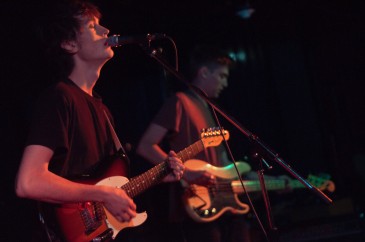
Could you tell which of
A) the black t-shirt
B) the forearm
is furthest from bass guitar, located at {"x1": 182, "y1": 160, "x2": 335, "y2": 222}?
the forearm

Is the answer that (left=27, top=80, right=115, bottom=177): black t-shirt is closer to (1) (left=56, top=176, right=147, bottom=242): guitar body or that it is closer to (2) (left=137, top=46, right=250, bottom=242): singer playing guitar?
(1) (left=56, top=176, right=147, bottom=242): guitar body

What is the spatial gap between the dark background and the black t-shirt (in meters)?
2.08

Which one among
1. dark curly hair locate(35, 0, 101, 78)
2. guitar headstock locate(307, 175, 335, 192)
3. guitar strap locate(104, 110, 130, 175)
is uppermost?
dark curly hair locate(35, 0, 101, 78)

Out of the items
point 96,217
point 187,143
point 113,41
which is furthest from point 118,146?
point 187,143

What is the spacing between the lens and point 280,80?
6.41m

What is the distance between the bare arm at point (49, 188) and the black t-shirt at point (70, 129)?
7 cm

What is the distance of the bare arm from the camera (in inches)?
93.0

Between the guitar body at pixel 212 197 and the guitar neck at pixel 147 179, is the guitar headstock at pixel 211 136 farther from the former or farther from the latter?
the guitar body at pixel 212 197

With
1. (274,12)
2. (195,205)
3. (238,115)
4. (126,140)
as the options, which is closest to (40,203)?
(195,205)

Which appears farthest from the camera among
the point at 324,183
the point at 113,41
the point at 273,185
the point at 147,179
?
the point at 324,183

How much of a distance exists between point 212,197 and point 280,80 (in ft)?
9.78

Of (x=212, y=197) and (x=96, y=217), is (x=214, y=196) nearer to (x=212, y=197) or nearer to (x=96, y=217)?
(x=212, y=197)

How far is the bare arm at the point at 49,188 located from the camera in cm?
236

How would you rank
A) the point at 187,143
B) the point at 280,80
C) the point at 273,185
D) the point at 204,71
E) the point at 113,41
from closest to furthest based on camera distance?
the point at 113,41
the point at 187,143
the point at 204,71
the point at 273,185
the point at 280,80
